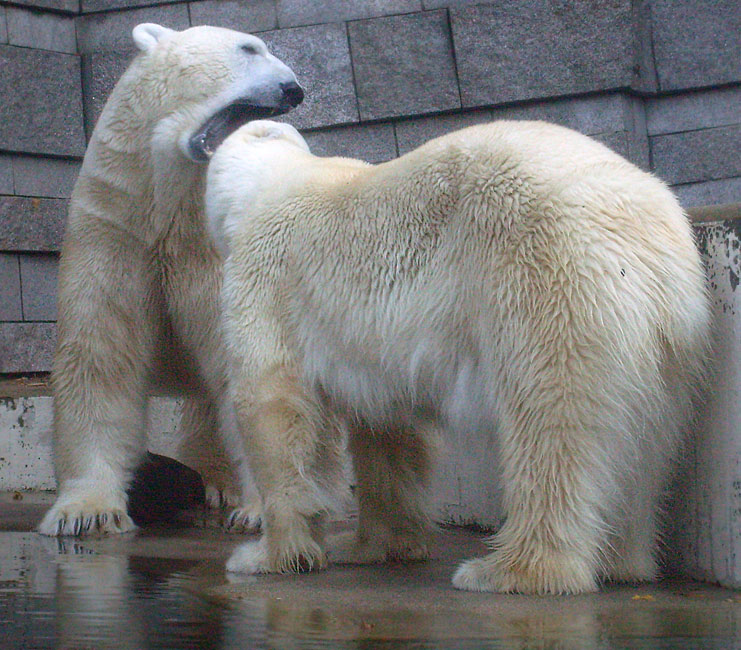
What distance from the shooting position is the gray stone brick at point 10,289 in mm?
6711

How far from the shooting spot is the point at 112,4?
7.01 metres

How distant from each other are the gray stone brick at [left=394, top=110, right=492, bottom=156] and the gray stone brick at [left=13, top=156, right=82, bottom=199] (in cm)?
190

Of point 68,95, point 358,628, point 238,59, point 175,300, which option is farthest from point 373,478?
point 68,95

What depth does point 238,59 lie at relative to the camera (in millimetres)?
4762

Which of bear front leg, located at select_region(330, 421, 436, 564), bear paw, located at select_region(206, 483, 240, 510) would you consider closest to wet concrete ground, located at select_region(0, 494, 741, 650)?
bear front leg, located at select_region(330, 421, 436, 564)

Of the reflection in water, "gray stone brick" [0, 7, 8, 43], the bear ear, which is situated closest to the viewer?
the reflection in water

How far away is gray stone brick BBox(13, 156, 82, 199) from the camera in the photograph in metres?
6.80

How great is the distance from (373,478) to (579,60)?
12.0 feet

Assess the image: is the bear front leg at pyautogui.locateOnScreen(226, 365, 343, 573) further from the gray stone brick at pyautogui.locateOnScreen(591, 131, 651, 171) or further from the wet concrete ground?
the gray stone brick at pyautogui.locateOnScreen(591, 131, 651, 171)

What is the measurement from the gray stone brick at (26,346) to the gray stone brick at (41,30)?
1.58 meters

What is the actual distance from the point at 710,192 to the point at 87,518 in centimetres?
384

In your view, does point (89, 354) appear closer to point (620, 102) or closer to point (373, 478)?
point (373, 478)

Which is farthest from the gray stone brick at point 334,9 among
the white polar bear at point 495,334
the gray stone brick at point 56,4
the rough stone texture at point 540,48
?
the white polar bear at point 495,334

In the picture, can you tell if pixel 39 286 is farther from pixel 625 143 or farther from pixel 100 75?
pixel 625 143
